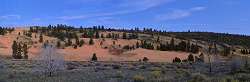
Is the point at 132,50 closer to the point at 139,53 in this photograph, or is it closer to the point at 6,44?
the point at 139,53

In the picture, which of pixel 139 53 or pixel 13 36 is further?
pixel 13 36

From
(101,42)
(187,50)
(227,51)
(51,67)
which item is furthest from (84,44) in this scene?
(51,67)

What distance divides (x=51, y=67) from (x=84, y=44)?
5091 inches

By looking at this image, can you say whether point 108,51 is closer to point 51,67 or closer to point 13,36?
point 13,36

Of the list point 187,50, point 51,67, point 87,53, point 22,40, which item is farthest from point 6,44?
point 51,67

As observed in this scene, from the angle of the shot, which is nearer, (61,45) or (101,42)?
(61,45)

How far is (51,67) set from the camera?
1714 inches

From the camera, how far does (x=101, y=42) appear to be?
175125 millimetres

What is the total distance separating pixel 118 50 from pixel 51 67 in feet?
400

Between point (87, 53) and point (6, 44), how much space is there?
2512 cm

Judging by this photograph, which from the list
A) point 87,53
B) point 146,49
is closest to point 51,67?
point 87,53

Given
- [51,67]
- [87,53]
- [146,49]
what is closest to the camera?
[51,67]

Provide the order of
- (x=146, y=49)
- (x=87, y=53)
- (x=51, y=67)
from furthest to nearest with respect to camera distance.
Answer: (x=146, y=49), (x=87, y=53), (x=51, y=67)

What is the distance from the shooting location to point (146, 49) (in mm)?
168125
